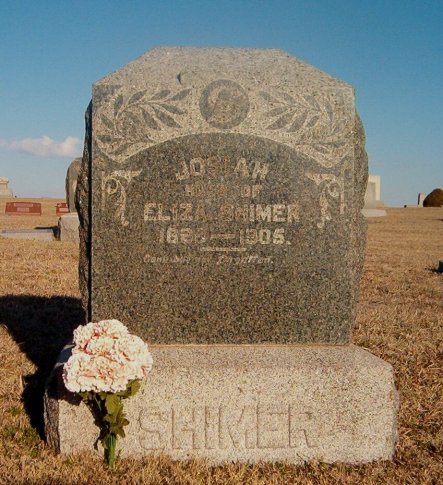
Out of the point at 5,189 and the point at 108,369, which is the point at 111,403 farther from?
the point at 5,189

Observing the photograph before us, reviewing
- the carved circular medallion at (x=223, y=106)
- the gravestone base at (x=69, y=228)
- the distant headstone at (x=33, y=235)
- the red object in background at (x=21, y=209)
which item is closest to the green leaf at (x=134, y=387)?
the carved circular medallion at (x=223, y=106)

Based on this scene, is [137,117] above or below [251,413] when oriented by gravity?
above

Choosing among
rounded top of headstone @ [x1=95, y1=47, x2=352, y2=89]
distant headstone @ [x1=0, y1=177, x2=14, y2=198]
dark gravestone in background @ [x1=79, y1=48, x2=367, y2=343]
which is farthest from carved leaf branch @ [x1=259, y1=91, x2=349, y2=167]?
distant headstone @ [x1=0, y1=177, x2=14, y2=198]

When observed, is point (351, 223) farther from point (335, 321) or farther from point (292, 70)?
point (292, 70)

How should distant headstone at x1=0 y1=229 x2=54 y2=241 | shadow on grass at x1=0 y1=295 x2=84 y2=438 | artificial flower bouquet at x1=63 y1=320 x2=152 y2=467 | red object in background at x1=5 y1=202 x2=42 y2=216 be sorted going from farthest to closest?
red object in background at x1=5 y1=202 x2=42 y2=216 → distant headstone at x1=0 y1=229 x2=54 y2=241 → shadow on grass at x1=0 y1=295 x2=84 y2=438 → artificial flower bouquet at x1=63 y1=320 x2=152 y2=467

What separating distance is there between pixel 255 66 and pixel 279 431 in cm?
211

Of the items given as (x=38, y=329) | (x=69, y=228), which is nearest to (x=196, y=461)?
(x=38, y=329)

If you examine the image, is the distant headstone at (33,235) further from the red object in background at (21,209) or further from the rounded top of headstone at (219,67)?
the red object in background at (21,209)

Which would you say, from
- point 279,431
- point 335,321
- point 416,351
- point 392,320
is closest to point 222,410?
point 279,431

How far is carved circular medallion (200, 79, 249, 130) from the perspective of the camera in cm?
356

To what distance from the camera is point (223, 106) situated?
356 centimetres

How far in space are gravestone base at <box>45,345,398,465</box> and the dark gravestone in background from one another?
0.41 m

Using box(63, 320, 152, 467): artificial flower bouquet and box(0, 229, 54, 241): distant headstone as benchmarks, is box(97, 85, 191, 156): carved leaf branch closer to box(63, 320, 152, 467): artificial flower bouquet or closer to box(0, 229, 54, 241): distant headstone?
box(63, 320, 152, 467): artificial flower bouquet

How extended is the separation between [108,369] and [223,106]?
161 centimetres
